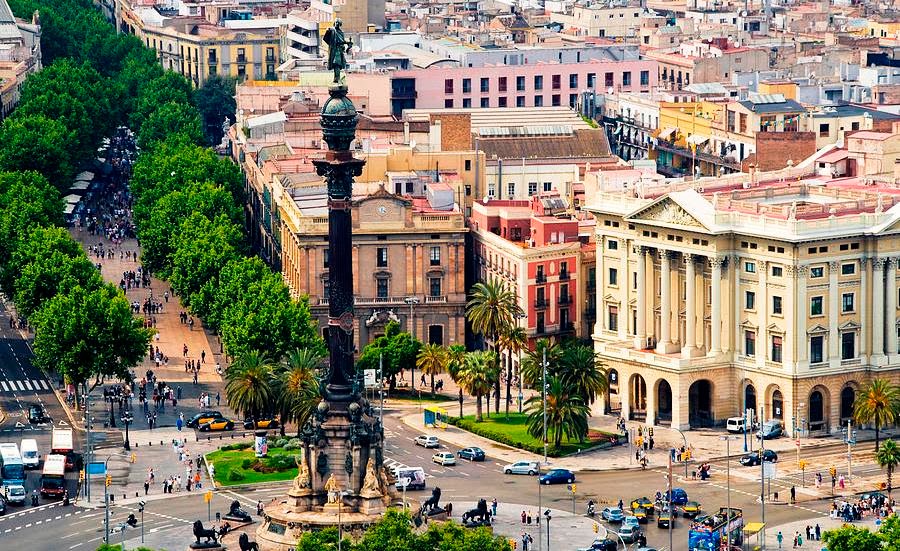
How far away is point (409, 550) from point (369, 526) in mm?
10841

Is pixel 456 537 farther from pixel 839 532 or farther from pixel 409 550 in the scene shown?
pixel 839 532

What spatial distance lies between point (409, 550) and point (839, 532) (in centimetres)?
2614

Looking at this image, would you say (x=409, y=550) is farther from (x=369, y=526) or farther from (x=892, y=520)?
(x=892, y=520)

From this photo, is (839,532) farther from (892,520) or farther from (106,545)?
(106,545)

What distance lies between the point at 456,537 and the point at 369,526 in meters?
10.1

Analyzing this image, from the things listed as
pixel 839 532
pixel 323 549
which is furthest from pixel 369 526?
pixel 839 532

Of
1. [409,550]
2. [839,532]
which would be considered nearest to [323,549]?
[409,550]


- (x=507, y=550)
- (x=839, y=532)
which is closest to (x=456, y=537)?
(x=507, y=550)

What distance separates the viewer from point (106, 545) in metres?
200

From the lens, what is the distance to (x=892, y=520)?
192000mm

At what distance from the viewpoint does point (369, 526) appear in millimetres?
198750

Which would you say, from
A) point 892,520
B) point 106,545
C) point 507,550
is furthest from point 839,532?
point 106,545

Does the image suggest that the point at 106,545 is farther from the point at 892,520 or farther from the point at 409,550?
the point at 892,520

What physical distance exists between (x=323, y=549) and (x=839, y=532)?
3111cm
